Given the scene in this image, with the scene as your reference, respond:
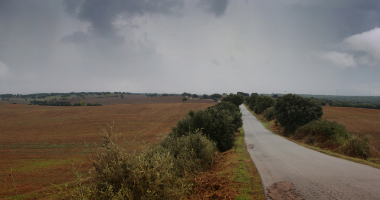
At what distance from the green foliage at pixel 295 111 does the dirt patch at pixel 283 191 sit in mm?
21407

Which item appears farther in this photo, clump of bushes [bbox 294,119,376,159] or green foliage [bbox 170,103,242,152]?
green foliage [bbox 170,103,242,152]

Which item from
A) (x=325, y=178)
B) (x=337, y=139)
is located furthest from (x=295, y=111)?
A: (x=325, y=178)

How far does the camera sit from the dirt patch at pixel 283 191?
5446 mm

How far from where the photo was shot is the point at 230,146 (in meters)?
17.3

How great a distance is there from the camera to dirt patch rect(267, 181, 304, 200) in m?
5.45

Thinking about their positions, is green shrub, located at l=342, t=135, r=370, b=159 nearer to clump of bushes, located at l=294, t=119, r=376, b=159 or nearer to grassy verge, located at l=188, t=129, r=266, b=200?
clump of bushes, located at l=294, t=119, r=376, b=159

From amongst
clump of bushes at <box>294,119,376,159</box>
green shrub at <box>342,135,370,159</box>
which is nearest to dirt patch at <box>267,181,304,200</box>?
green shrub at <box>342,135,370,159</box>

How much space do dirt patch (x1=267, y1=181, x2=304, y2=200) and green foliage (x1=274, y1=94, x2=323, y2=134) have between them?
21407mm

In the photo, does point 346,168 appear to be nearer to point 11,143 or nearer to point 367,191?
point 367,191

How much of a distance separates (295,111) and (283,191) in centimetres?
2226

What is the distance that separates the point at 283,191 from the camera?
19.2 ft

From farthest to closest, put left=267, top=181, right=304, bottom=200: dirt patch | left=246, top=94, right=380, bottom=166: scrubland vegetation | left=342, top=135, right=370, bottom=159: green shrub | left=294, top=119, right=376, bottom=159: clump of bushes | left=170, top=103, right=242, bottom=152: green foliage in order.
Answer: left=170, top=103, right=242, bottom=152: green foliage < left=246, top=94, right=380, bottom=166: scrubland vegetation < left=294, top=119, right=376, bottom=159: clump of bushes < left=342, top=135, right=370, bottom=159: green shrub < left=267, top=181, right=304, bottom=200: dirt patch

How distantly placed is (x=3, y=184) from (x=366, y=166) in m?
20.1

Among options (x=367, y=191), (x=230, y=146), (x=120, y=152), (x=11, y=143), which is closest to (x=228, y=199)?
(x=120, y=152)
